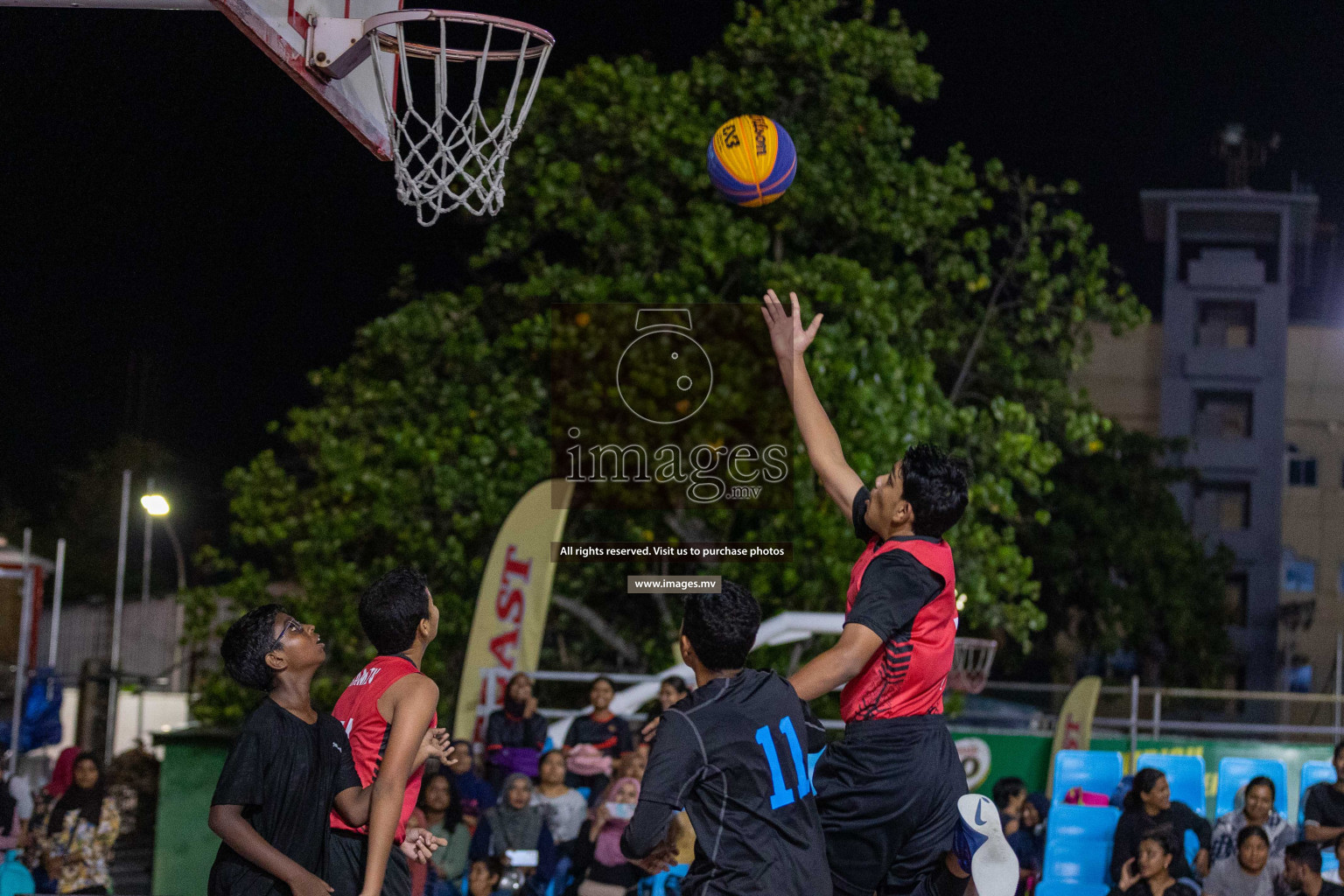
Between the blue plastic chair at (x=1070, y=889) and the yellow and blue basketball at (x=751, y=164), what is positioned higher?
the yellow and blue basketball at (x=751, y=164)

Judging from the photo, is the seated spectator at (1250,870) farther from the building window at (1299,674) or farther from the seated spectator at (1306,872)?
the building window at (1299,674)

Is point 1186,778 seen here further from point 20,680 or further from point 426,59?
point 20,680

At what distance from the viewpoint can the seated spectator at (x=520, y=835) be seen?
885 cm

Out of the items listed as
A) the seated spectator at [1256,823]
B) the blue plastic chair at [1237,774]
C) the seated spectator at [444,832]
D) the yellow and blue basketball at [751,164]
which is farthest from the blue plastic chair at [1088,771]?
the yellow and blue basketball at [751,164]

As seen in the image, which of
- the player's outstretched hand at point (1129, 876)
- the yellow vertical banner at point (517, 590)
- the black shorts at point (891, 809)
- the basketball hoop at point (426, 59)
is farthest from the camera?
the yellow vertical banner at point (517, 590)

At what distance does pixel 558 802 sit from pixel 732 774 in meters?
6.00

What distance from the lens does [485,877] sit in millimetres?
8641

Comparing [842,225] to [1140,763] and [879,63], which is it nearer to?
[879,63]

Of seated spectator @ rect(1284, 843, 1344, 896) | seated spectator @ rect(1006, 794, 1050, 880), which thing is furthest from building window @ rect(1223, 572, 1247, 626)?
seated spectator @ rect(1284, 843, 1344, 896)

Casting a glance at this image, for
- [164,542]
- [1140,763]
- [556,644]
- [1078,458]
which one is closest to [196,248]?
[556,644]

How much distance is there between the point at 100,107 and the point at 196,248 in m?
2.49

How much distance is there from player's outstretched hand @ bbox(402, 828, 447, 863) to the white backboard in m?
3.46

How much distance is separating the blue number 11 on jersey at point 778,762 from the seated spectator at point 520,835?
549 centimetres

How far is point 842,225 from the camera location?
15.9m
